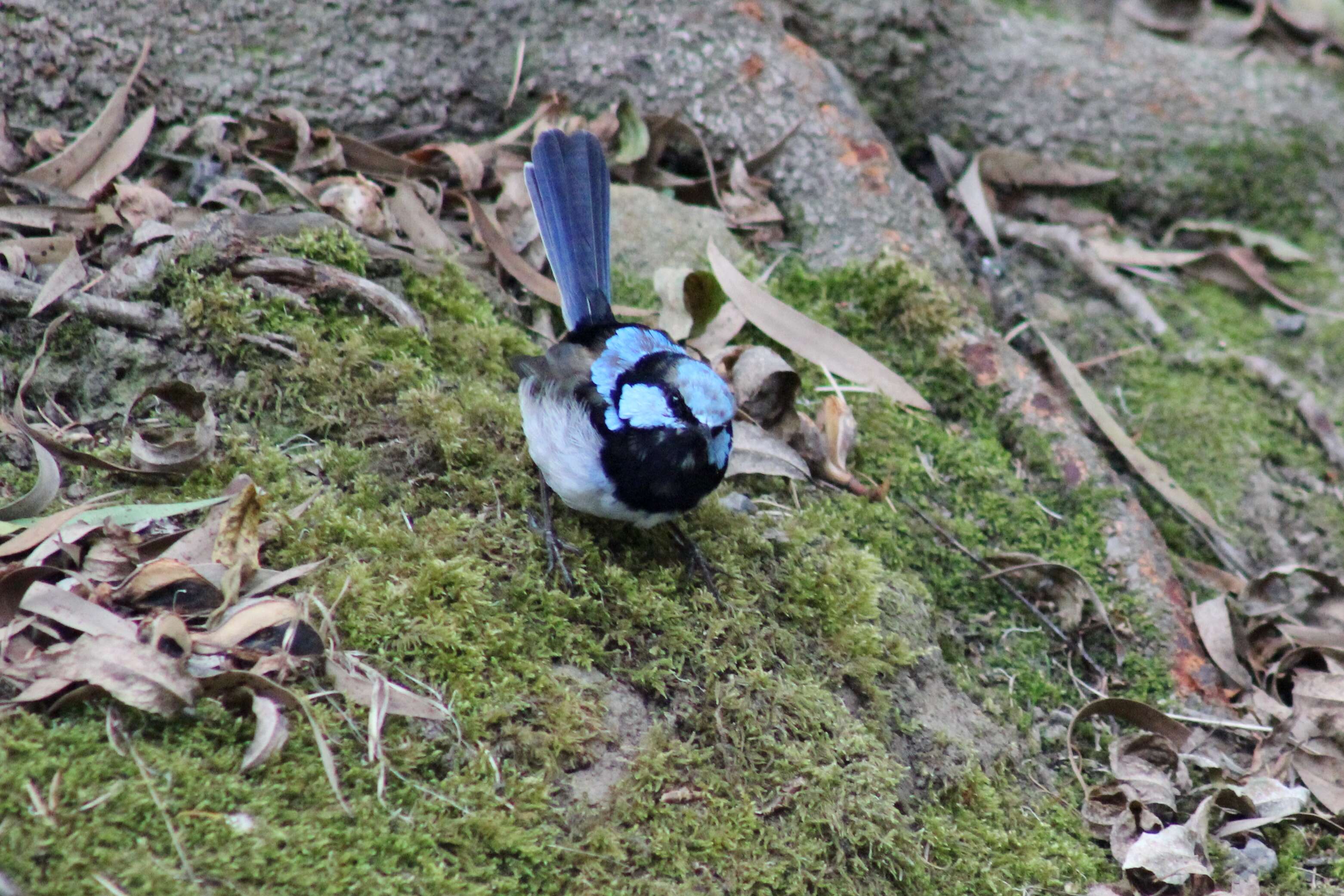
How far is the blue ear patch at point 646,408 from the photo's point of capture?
10.7 ft

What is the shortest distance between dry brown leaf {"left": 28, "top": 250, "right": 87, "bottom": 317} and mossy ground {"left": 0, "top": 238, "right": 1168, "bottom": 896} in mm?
156

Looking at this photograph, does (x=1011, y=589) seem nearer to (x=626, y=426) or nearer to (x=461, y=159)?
(x=626, y=426)

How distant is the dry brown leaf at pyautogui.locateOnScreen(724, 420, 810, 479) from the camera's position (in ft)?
12.3

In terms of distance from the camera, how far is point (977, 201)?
5207 millimetres

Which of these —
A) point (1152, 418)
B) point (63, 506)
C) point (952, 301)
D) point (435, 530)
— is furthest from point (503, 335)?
point (1152, 418)

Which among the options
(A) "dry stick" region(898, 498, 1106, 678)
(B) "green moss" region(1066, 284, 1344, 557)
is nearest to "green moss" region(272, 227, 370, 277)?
(A) "dry stick" region(898, 498, 1106, 678)

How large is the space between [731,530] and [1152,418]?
7.37 ft

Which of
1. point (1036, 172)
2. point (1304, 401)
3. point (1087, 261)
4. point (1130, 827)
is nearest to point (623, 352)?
point (1130, 827)

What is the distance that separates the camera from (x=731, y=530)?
3.57m

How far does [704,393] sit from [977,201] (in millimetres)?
2646

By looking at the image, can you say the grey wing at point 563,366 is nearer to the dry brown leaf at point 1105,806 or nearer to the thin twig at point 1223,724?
the dry brown leaf at point 1105,806

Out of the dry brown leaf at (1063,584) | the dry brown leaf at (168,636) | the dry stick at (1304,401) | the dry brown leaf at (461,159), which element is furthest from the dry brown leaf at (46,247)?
the dry stick at (1304,401)

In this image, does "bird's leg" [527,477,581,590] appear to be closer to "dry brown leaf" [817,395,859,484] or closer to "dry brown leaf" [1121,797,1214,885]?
"dry brown leaf" [817,395,859,484]

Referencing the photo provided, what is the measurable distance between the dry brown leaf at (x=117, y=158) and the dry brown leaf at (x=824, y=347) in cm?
221
